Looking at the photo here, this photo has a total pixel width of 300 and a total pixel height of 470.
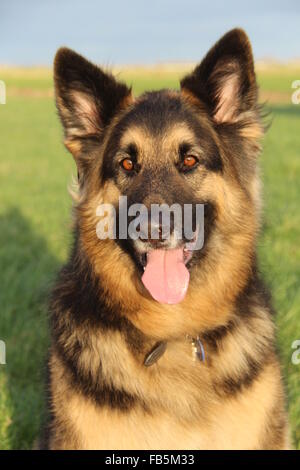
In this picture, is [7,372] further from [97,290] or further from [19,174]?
[19,174]

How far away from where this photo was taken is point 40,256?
7.78 metres

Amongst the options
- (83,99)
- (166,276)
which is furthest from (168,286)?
(83,99)

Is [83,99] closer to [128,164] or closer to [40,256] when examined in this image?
[128,164]

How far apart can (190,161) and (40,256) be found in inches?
183

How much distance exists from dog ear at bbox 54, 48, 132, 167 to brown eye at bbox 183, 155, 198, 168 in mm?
610

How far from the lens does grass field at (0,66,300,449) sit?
456 cm

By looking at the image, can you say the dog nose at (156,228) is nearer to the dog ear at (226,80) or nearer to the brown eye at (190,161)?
the brown eye at (190,161)

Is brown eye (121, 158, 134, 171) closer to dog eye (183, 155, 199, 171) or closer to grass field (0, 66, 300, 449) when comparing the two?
dog eye (183, 155, 199, 171)

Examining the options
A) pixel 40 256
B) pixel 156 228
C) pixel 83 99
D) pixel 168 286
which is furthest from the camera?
pixel 40 256

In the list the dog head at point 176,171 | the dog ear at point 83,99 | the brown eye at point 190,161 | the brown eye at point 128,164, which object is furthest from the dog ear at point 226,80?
the brown eye at point 128,164

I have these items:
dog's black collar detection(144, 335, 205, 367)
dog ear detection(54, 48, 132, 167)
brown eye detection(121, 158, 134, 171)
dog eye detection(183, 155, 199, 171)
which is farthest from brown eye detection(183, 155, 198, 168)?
dog's black collar detection(144, 335, 205, 367)

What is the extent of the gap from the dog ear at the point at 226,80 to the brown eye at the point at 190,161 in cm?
35
